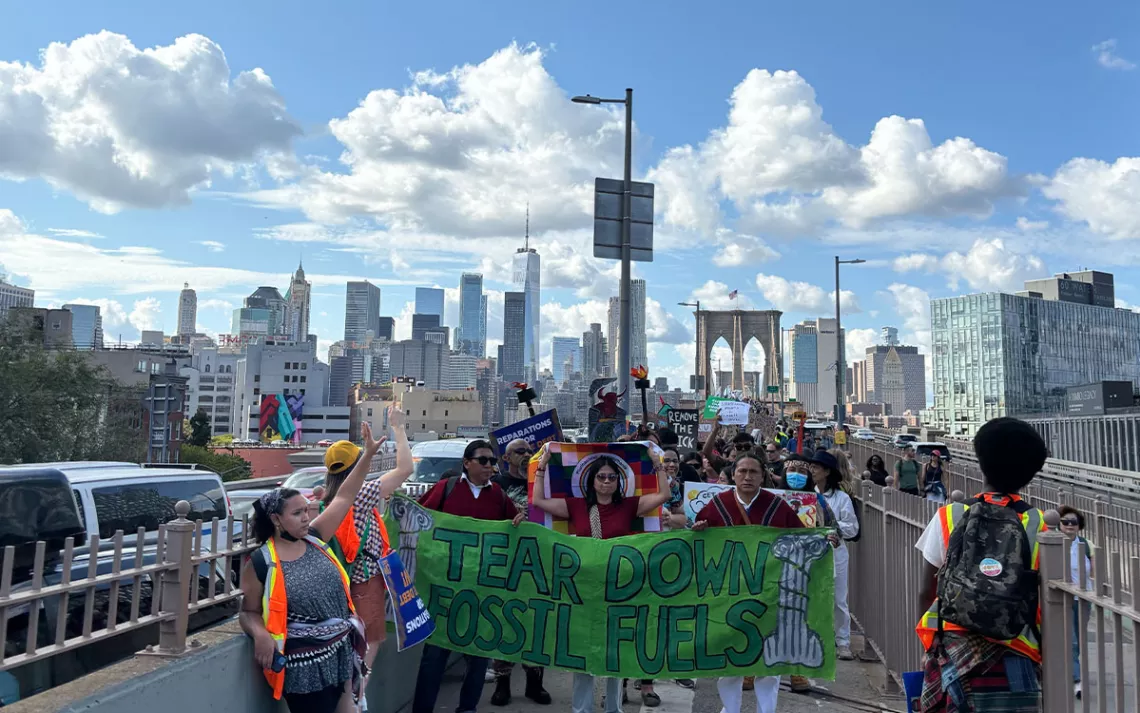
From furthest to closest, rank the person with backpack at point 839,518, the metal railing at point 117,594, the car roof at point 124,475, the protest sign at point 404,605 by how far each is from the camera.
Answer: the car roof at point 124,475, the person with backpack at point 839,518, the protest sign at point 404,605, the metal railing at point 117,594

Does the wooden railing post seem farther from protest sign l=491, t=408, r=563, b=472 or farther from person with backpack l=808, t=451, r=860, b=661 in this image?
person with backpack l=808, t=451, r=860, b=661

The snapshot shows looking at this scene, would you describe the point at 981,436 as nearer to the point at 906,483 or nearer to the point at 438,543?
the point at 438,543

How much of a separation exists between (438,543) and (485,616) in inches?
23.5

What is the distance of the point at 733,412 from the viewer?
1705 centimetres

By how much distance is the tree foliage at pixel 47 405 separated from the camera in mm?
36219

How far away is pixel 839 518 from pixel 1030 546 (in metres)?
4.06

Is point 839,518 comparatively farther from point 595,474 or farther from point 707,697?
point 595,474

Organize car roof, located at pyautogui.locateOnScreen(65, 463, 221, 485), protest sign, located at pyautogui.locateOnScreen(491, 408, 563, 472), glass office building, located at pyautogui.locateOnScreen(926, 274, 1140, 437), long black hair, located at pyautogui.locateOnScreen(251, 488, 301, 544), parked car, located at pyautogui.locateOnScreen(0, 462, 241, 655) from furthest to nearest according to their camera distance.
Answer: glass office building, located at pyautogui.locateOnScreen(926, 274, 1140, 437)
protest sign, located at pyautogui.locateOnScreen(491, 408, 563, 472)
car roof, located at pyautogui.locateOnScreen(65, 463, 221, 485)
parked car, located at pyautogui.locateOnScreen(0, 462, 241, 655)
long black hair, located at pyautogui.locateOnScreen(251, 488, 301, 544)

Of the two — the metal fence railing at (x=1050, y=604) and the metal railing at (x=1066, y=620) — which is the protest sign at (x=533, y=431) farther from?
the metal railing at (x=1066, y=620)

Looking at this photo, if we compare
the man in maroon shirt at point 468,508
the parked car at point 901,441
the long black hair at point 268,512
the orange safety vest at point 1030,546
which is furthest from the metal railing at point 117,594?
the parked car at point 901,441

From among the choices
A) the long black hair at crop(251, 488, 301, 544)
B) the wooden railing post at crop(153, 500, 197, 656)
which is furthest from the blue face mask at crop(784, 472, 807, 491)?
the wooden railing post at crop(153, 500, 197, 656)

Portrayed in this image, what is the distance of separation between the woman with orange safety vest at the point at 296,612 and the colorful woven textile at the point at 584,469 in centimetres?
213

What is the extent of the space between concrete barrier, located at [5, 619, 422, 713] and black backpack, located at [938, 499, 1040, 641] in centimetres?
331

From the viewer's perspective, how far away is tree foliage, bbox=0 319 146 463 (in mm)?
36219
